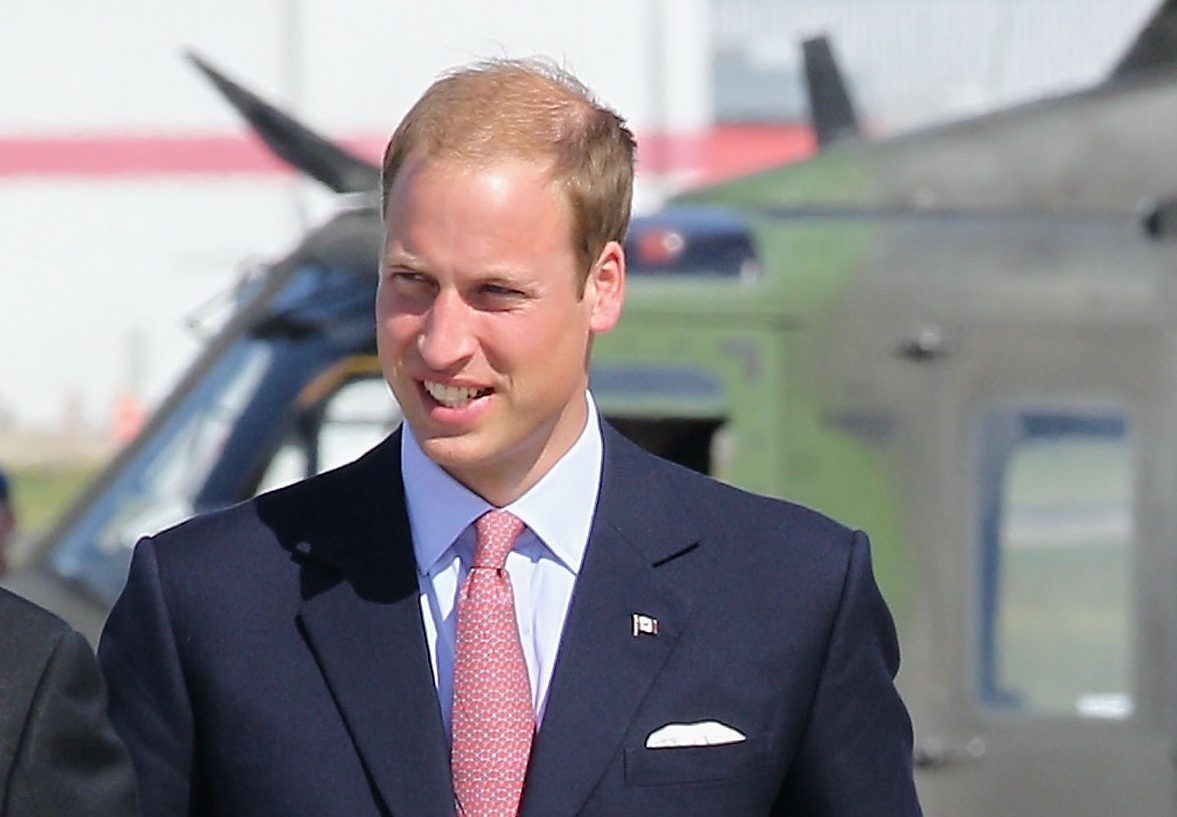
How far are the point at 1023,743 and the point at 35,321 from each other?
1544cm

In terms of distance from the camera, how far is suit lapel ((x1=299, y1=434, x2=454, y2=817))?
2.39 meters

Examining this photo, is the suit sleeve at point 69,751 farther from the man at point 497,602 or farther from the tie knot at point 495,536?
the tie knot at point 495,536

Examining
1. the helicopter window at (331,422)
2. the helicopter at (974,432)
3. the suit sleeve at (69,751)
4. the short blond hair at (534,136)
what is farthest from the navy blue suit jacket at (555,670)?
the helicopter window at (331,422)

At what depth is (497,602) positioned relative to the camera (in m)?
2.44

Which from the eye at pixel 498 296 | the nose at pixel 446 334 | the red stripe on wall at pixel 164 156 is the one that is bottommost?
the red stripe on wall at pixel 164 156

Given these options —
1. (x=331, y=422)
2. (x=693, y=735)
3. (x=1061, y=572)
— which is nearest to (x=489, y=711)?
(x=693, y=735)

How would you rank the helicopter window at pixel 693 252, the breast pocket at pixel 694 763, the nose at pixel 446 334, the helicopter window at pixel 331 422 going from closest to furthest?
1. the nose at pixel 446 334
2. the breast pocket at pixel 694 763
3. the helicopter window at pixel 693 252
4. the helicopter window at pixel 331 422

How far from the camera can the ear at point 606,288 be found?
96.3 inches

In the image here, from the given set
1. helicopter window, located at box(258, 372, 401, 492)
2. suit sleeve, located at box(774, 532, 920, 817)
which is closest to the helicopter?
helicopter window, located at box(258, 372, 401, 492)

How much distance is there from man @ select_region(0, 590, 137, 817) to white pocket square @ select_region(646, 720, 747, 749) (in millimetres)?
516

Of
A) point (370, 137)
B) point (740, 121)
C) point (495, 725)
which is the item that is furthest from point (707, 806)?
point (740, 121)

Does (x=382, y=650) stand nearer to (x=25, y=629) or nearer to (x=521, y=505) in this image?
(x=521, y=505)

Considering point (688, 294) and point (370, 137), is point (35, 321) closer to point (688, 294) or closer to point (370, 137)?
point (370, 137)

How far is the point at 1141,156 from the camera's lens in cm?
586
